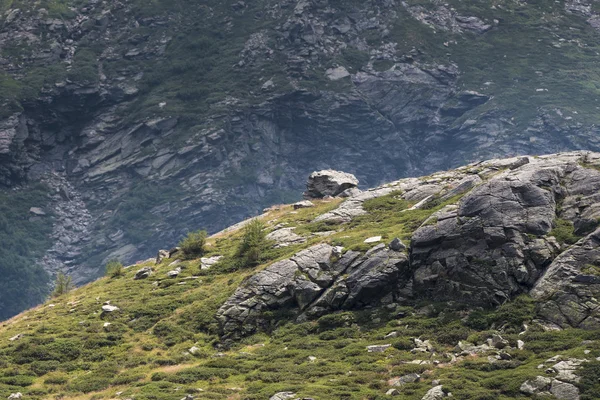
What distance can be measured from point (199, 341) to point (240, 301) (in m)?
5.64

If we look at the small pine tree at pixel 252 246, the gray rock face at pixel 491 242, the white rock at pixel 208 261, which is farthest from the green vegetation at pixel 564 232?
the white rock at pixel 208 261

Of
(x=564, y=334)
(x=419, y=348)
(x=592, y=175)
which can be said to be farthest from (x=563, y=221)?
(x=419, y=348)

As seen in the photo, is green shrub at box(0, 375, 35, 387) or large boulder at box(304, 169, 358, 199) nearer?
green shrub at box(0, 375, 35, 387)

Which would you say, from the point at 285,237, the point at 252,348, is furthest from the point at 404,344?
the point at 285,237

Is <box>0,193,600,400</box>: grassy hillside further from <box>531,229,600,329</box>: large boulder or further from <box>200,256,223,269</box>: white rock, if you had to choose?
<box>531,229,600,329</box>: large boulder

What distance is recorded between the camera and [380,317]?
67062 millimetres

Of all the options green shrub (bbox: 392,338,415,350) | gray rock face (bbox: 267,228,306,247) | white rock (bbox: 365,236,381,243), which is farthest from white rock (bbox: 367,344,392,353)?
gray rock face (bbox: 267,228,306,247)

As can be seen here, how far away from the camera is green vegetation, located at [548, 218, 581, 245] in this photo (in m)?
65.7

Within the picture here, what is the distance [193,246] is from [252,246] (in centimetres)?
1114

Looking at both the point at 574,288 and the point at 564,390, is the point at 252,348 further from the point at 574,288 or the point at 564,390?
the point at 564,390

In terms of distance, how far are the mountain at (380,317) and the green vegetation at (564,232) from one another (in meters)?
0.15

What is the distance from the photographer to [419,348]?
59.4 meters

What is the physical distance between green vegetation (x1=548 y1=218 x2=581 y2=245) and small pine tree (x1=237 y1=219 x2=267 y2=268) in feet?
107

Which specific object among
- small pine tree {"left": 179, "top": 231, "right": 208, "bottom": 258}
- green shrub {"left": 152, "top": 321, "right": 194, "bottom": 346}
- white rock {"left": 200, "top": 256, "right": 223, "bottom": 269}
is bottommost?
green shrub {"left": 152, "top": 321, "right": 194, "bottom": 346}
